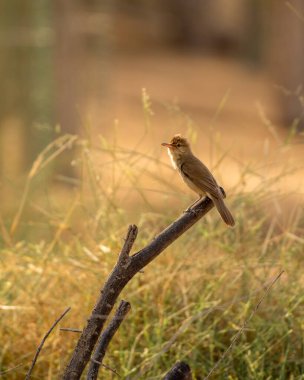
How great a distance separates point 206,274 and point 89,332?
0.94 metres

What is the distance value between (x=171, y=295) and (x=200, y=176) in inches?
22.3

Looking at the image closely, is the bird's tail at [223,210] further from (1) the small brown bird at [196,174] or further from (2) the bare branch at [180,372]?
(2) the bare branch at [180,372]

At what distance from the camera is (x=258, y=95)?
55.5ft

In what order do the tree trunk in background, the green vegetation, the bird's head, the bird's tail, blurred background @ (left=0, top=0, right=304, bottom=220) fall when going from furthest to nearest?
blurred background @ (left=0, top=0, right=304, bottom=220), the tree trunk in background, the green vegetation, the bird's head, the bird's tail

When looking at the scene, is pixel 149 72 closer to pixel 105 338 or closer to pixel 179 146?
pixel 179 146

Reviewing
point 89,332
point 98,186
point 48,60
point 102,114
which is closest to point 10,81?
point 48,60

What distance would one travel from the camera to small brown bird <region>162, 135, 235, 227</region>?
268cm

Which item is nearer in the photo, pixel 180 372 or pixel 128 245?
pixel 180 372

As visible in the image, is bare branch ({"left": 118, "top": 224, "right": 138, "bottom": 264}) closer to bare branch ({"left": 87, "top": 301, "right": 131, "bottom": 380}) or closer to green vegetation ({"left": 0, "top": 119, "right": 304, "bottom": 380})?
bare branch ({"left": 87, "top": 301, "right": 131, "bottom": 380})

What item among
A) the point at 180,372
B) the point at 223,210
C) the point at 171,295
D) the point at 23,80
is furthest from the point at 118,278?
the point at 23,80

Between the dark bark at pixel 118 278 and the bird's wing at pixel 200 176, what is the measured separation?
1.28ft

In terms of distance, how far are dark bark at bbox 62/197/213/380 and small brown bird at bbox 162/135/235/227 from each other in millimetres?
364

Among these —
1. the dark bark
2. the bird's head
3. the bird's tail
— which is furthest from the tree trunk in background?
the dark bark

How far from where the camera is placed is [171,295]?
10.4 ft
